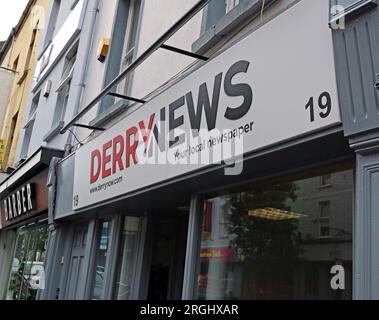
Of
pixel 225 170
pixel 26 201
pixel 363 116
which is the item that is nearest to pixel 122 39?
pixel 26 201

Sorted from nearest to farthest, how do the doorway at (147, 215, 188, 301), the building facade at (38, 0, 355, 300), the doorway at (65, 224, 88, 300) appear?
the building facade at (38, 0, 355, 300) < the doorway at (147, 215, 188, 301) < the doorway at (65, 224, 88, 300)

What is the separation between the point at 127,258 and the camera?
6027 mm

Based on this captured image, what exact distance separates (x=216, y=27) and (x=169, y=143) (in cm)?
110

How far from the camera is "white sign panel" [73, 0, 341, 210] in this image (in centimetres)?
264

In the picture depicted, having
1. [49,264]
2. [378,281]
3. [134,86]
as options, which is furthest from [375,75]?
[49,264]

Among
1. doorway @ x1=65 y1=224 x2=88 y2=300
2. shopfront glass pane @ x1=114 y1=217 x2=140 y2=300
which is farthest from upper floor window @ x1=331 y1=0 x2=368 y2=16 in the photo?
doorway @ x1=65 y1=224 x2=88 y2=300

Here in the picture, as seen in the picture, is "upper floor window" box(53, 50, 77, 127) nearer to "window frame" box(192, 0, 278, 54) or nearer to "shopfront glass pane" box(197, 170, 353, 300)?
"window frame" box(192, 0, 278, 54)

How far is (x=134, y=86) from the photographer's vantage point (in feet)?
19.1

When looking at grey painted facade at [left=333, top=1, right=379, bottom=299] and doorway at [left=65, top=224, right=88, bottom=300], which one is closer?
grey painted facade at [left=333, top=1, right=379, bottom=299]

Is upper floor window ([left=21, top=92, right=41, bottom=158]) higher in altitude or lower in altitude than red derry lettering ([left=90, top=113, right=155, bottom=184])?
higher

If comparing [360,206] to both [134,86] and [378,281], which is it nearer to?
[378,281]

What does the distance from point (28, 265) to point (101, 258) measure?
12.2 ft

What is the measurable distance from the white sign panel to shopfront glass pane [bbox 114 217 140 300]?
1.12 metres

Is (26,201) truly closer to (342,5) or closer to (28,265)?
(28,265)
